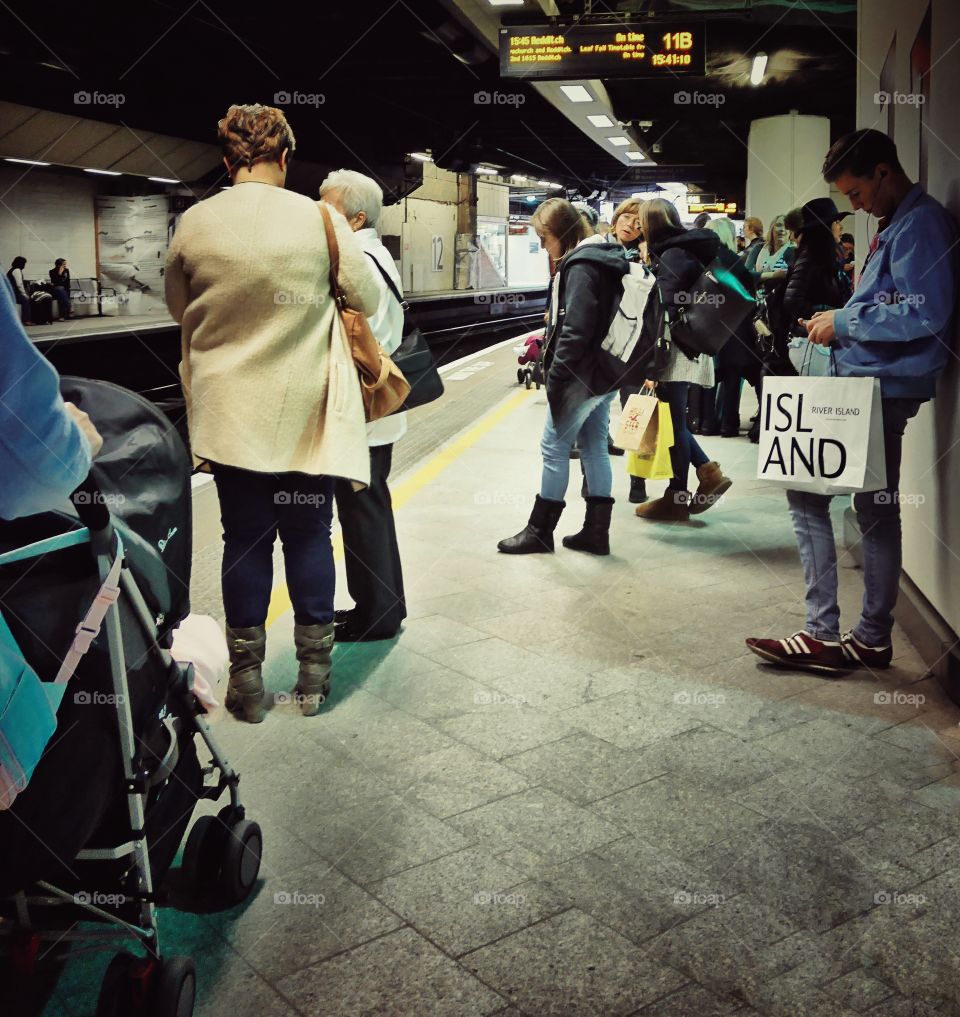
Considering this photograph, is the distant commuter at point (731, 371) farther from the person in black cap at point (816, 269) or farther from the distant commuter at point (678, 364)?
the person in black cap at point (816, 269)

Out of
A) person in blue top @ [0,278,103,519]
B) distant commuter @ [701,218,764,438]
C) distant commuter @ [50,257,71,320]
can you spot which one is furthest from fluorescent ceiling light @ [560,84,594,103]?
person in blue top @ [0,278,103,519]

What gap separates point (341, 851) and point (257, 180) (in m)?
2.08

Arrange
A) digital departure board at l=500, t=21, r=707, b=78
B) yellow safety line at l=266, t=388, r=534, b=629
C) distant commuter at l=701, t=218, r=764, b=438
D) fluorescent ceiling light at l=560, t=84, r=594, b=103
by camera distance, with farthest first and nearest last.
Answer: fluorescent ceiling light at l=560, t=84, r=594, b=103, digital departure board at l=500, t=21, r=707, b=78, distant commuter at l=701, t=218, r=764, b=438, yellow safety line at l=266, t=388, r=534, b=629

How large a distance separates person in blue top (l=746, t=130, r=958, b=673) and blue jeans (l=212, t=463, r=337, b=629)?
1.68m

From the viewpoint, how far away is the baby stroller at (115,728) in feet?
5.62

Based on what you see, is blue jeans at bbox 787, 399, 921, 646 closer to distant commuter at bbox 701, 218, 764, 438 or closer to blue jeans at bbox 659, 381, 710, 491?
blue jeans at bbox 659, 381, 710, 491

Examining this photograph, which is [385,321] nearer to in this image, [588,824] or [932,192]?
[588,824]

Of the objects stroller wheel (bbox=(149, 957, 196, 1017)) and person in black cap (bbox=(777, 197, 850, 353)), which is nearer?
stroller wheel (bbox=(149, 957, 196, 1017))

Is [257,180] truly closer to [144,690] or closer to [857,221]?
[144,690]

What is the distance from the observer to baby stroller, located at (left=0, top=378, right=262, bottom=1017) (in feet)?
5.62

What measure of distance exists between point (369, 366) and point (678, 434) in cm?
333

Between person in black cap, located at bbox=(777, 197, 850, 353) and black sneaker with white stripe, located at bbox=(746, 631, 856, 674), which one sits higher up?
person in black cap, located at bbox=(777, 197, 850, 353)

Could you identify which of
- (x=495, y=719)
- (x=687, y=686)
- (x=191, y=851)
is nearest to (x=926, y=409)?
(x=687, y=686)

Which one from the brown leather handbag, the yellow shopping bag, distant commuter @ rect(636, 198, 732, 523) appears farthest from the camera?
the yellow shopping bag
